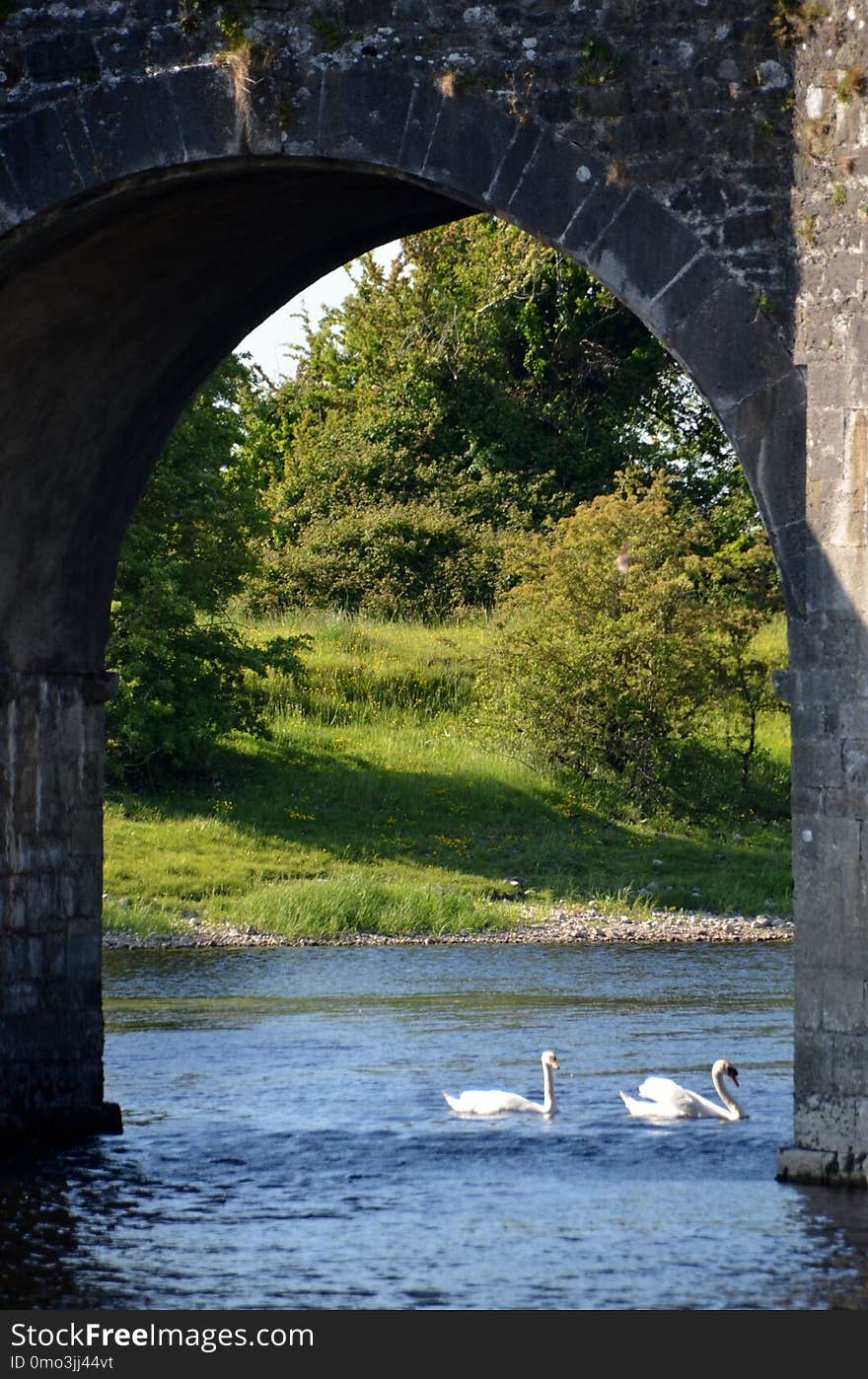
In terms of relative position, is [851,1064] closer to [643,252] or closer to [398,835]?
[643,252]

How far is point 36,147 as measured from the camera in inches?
366

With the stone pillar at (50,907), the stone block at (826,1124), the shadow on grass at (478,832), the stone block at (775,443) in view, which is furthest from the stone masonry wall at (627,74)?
the shadow on grass at (478,832)

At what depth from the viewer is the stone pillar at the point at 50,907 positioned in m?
10.6

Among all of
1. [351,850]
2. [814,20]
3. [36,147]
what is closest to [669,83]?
[814,20]

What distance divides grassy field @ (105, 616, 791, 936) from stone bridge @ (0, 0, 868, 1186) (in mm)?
12783

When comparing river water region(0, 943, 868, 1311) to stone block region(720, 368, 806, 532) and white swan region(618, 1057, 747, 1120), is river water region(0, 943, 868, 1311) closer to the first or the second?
white swan region(618, 1057, 747, 1120)

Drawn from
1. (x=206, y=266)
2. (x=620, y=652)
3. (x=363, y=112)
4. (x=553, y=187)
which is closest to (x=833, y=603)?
(x=553, y=187)

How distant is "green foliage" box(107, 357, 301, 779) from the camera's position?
25.3 metres

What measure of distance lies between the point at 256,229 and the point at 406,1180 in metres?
4.51

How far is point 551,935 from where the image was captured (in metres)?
21.4

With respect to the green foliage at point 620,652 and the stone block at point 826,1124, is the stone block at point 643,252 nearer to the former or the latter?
the stone block at point 826,1124
